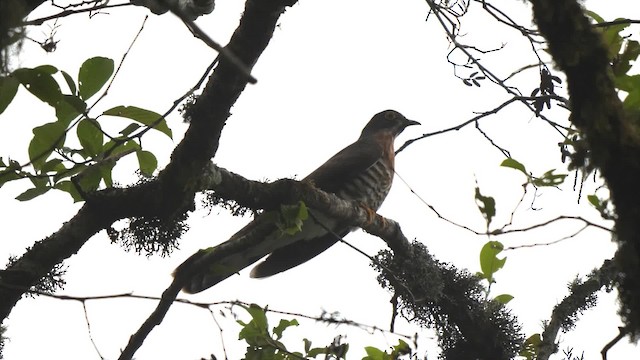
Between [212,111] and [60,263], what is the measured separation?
0.81 m

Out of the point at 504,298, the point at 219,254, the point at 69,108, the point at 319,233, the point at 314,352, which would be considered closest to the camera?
the point at 69,108

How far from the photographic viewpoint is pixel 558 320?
11.1 feet

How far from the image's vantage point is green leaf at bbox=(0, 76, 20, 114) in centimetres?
196

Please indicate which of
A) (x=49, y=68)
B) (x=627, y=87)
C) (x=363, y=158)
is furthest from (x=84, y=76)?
(x=363, y=158)

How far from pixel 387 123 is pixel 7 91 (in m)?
4.93

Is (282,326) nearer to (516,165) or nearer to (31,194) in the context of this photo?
(31,194)

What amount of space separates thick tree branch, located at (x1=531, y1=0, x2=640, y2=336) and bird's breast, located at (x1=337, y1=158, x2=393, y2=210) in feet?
10.5

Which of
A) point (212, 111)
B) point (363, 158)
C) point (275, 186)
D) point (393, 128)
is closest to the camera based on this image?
point (212, 111)

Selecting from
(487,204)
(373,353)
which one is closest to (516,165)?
(487,204)

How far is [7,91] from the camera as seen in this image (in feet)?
6.50

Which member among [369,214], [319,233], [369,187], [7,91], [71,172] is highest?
[369,187]

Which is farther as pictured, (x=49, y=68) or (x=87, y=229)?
(x=87, y=229)

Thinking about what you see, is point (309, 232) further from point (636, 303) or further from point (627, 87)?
point (636, 303)

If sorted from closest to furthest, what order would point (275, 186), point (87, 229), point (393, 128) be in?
1. point (87, 229)
2. point (275, 186)
3. point (393, 128)
